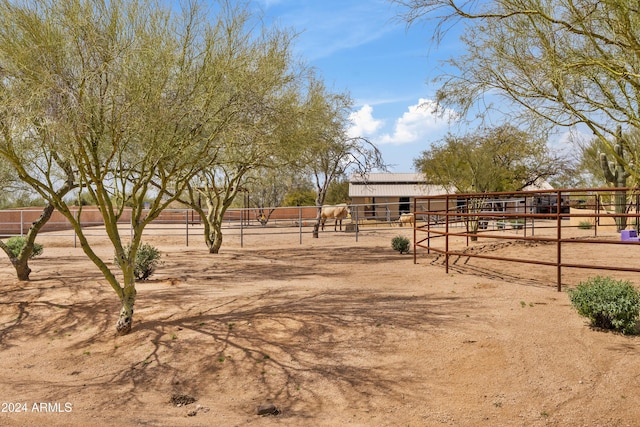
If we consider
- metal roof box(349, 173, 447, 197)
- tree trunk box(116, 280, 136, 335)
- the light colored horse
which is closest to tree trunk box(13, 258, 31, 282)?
tree trunk box(116, 280, 136, 335)

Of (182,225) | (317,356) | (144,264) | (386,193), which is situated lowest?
(317,356)

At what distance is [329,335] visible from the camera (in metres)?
7.06

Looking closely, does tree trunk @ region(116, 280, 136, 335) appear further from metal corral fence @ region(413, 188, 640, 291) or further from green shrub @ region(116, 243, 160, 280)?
metal corral fence @ region(413, 188, 640, 291)

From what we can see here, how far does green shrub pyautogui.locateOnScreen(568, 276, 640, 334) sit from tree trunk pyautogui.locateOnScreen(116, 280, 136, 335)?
6253 millimetres

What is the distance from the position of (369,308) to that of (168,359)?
122 inches

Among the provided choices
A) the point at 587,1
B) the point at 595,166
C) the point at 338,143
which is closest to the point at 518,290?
the point at 587,1

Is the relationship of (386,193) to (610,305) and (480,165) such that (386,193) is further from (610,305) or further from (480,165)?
(610,305)

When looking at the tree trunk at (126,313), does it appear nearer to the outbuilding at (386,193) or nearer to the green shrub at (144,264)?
the green shrub at (144,264)

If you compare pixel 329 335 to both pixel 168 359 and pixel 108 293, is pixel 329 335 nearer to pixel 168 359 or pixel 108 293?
pixel 168 359

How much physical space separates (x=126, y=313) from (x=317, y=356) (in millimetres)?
3136

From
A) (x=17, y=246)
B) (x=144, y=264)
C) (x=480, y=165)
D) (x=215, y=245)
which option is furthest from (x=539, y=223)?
(x=17, y=246)

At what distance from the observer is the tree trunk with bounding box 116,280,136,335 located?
7695 millimetres

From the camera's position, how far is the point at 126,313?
7773 millimetres

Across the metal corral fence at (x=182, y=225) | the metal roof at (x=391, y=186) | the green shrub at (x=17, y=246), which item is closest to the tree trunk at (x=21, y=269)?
the green shrub at (x=17, y=246)
